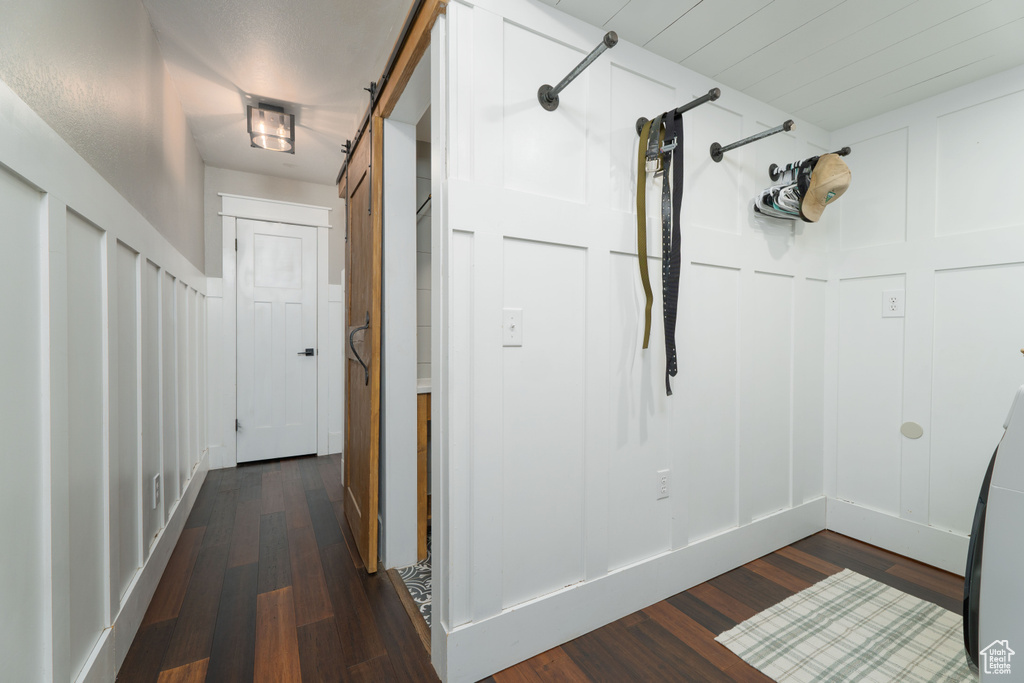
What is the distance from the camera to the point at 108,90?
1371 mm

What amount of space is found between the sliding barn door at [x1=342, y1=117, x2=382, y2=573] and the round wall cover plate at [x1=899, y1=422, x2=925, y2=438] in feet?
8.52

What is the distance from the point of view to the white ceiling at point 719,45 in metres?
1.51

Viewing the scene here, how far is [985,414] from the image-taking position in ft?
6.27

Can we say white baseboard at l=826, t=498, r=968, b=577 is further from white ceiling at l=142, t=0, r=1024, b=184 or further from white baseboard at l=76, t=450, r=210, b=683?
white baseboard at l=76, t=450, r=210, b=683

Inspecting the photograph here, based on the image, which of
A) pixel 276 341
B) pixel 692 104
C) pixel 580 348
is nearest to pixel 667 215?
pixel 692 104

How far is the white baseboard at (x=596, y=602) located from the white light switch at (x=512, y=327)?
90 centimetres

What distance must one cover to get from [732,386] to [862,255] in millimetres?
1133

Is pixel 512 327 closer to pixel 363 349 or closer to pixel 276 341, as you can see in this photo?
pixel 363 349

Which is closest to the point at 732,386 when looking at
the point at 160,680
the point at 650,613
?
the point at 650,613

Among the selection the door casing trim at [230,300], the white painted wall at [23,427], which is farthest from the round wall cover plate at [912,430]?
the door casing trim at [230,300]

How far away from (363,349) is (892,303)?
8.95 feet

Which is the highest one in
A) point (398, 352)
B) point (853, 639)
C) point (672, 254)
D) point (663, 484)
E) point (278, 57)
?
point (278, 57)

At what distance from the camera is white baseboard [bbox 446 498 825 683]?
1358 millimetres

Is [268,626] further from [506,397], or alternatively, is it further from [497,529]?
[506,397]
